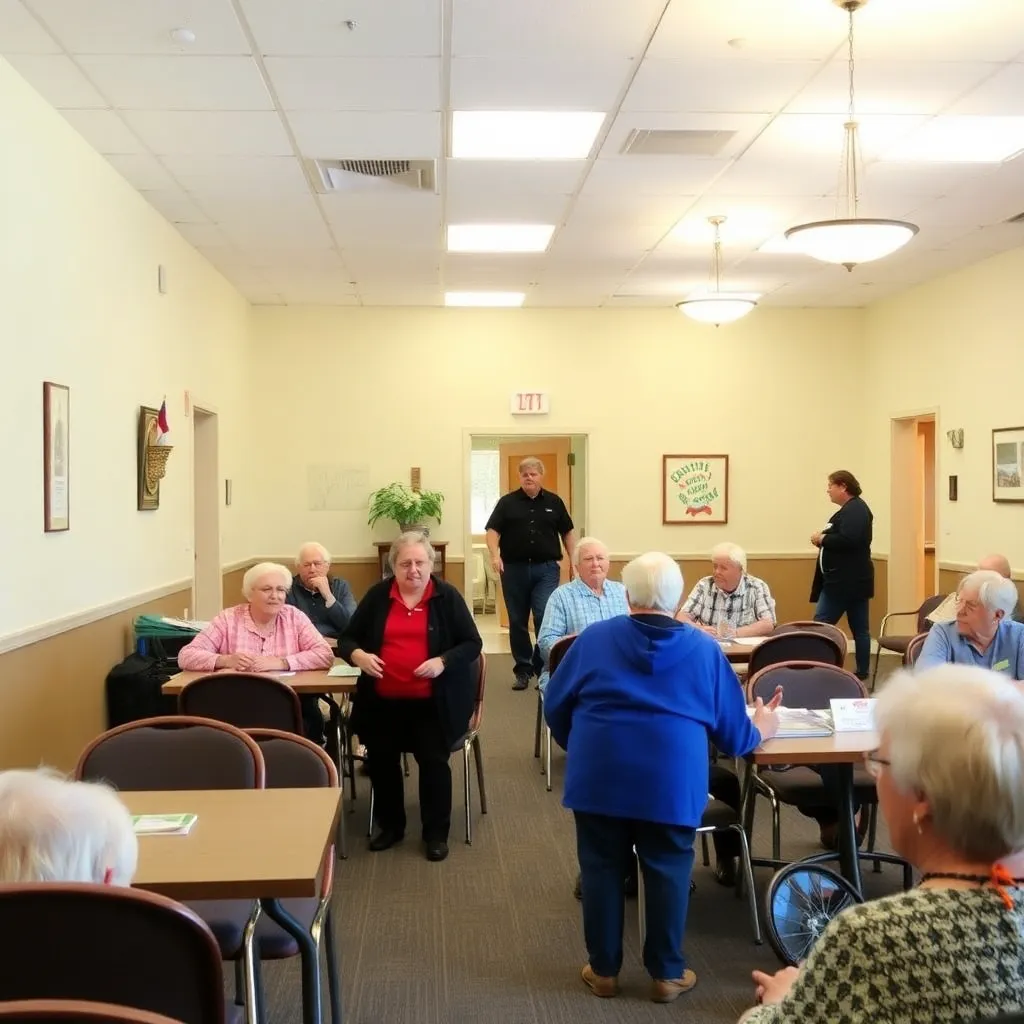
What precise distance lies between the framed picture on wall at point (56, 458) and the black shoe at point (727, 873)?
338 centimetres

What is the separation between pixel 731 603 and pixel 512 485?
573 centimetres

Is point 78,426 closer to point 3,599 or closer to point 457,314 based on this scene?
point 3,599

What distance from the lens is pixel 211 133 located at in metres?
5.34

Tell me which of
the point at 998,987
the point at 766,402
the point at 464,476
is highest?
the point at 766,402

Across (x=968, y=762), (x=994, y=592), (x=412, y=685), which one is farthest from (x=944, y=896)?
(x=412, y=685)

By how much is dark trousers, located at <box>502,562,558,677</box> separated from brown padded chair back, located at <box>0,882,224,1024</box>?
22.6 feet

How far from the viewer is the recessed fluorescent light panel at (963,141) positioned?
17.3 ft

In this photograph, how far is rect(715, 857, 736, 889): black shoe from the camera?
13.9ft

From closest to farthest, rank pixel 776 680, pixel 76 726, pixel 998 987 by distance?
pixel 998 987, pixel 776 680, pixel 76 726

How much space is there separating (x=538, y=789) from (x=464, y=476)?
4969 millimetres

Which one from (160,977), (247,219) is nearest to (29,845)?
(160,977)

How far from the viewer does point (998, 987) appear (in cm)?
145

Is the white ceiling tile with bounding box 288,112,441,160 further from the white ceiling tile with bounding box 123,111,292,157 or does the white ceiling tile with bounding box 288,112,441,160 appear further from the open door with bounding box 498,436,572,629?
the open door with bounding box 498,436,572,629

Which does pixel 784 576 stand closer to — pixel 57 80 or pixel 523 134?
pixel 523 134
